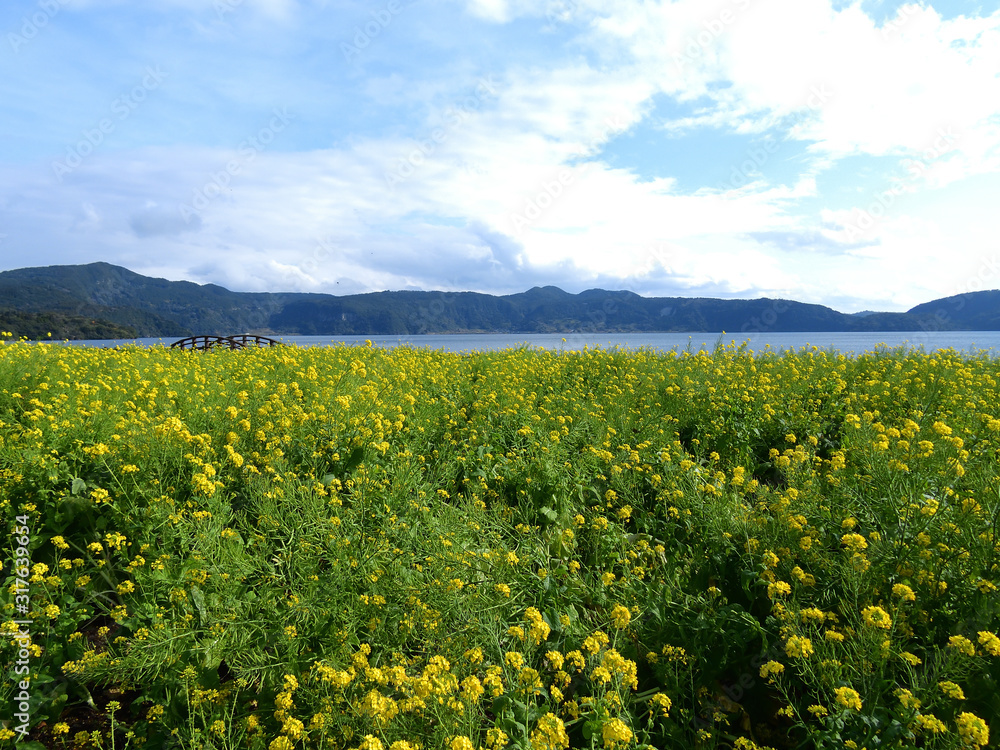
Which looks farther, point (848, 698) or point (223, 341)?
point (223, 341)

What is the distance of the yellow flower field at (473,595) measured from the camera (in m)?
2.16

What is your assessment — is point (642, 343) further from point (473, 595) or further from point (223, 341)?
point (223, 341)

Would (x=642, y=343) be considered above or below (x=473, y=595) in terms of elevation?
above

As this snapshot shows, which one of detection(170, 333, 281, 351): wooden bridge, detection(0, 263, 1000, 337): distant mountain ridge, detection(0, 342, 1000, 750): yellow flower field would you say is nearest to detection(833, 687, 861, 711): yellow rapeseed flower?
detection(0, 342, 1000, 750): yellow flower field

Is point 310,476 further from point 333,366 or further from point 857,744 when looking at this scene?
point 333,366

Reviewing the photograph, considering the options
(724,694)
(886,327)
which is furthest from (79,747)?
(886,327)

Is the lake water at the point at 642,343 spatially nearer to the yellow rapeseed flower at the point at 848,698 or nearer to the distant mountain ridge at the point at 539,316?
the yellow rapeseed flower at the point at 848,698

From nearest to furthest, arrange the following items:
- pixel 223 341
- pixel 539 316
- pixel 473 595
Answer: pixel 473 595 → pixel 223 341 → pixel 539 316

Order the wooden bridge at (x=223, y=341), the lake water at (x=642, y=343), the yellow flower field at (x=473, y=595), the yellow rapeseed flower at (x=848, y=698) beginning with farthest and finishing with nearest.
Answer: the wooden bridge at (x=223, y=341), the lake water at (x=642, y=343), the yellow flower field at (x=473, y=595), the yellow rapeseed flower at (x=848, y=698)

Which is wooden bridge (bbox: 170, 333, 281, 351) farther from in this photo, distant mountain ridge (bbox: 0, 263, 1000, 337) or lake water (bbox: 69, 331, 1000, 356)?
distant mountain ridge (bbox: 0, 263, 1000, 337)

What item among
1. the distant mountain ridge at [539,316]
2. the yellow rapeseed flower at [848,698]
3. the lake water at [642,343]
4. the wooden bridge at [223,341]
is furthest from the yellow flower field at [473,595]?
the distant mountain ridge at [539,316]

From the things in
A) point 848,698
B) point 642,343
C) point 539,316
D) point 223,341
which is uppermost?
point 539,316

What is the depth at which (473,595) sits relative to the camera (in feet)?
8.64

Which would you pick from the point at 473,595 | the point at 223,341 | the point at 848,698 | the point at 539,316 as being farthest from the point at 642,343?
the point at 539,316
